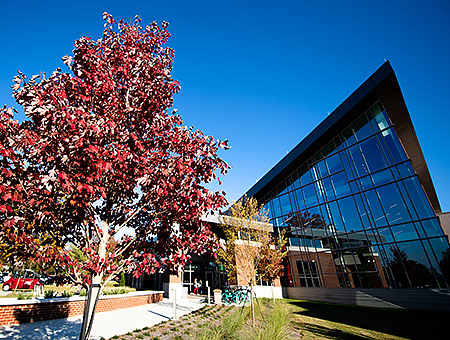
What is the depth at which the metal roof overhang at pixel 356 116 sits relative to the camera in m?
16.6

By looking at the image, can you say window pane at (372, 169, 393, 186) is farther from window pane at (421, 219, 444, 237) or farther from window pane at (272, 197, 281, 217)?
window pane at (272, 197, 281, 217)

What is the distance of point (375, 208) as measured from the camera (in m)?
16.2

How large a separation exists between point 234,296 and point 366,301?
364 inches

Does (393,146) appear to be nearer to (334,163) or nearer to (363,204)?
(334,163)

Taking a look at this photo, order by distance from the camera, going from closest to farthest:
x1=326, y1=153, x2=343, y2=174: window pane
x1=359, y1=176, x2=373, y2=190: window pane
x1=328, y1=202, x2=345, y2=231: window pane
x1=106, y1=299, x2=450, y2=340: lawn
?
x1=106, y1=299, x2=450, y2=340: lawn
x1=359, y1=176, x2=373, y2=190: window pane
x1=328, y1=202, x2=345, y2=231: window pane
x1=326, y1=153, x2=343, y2=174: window pane

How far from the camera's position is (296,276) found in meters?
20.8

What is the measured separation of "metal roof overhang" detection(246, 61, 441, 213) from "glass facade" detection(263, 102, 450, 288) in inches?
25.9

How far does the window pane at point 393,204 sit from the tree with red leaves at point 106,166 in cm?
1598

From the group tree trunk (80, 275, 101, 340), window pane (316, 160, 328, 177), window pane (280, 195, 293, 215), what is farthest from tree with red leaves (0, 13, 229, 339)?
window pane (280, 195, 293, 215)

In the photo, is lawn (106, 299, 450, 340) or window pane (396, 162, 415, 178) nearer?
lawn (106, 299, 450, 340)

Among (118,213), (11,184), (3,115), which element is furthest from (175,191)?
(3,115)

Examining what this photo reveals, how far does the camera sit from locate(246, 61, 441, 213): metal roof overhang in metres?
16.6

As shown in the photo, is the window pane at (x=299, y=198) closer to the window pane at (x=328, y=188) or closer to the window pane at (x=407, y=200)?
the window pane at (x=328, y=188)

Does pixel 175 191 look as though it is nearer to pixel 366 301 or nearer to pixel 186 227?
pixel 186 227
